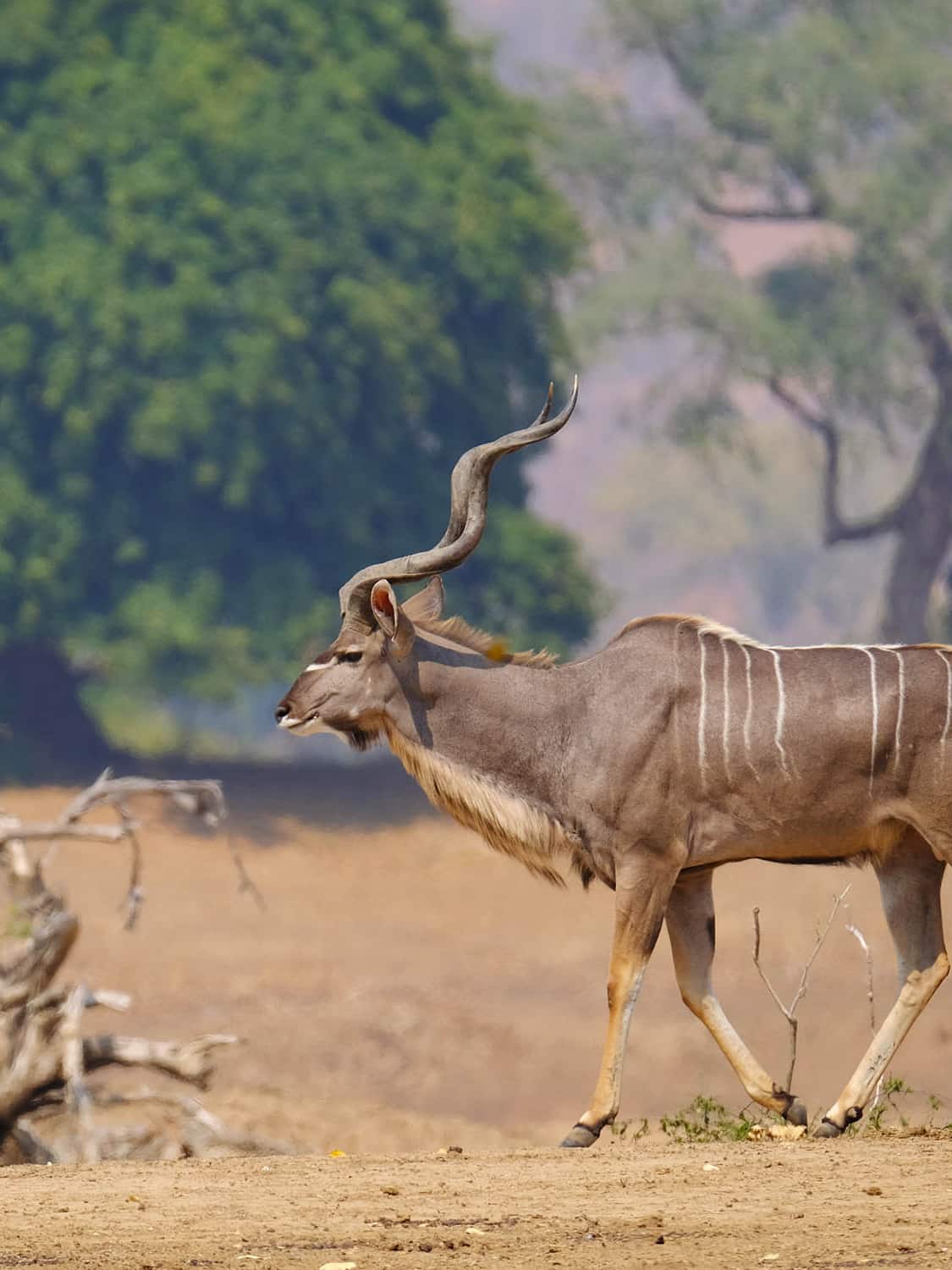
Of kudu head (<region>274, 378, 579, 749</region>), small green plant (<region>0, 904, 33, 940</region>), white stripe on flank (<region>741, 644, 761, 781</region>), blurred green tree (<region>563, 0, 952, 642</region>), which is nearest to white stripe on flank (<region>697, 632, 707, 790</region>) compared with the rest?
white stripe on flank (<region>741, 644, 761, 781</region>)

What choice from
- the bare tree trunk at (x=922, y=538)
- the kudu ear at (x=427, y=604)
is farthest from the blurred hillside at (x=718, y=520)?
the kudu ear at (x=427, y=604)

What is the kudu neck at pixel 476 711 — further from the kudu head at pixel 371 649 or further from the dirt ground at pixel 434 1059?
the dirt ground at pixel 434 1059

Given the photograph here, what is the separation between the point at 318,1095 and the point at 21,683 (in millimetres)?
11154

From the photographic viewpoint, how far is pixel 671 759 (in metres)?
7.48

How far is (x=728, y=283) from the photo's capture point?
32.6 metres

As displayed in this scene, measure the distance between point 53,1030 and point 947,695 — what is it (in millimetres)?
4658

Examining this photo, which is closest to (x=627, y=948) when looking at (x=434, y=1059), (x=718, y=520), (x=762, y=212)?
(x=434, y=1059)

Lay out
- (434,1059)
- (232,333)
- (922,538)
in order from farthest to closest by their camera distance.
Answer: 1. (922,538)
2. (232,333)
3. (434,1059)

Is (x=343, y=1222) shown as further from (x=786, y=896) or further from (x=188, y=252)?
(x=188, y=252)

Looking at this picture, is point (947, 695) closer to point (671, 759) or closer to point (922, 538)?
point (671, 759)

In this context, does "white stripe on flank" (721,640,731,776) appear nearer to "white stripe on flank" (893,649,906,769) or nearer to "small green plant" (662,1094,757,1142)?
"white stripe on flank" (893,649,906,769)

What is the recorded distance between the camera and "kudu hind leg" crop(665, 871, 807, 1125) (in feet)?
24.5

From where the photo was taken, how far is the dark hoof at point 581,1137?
723 cm

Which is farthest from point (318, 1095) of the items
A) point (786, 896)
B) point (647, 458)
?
point (647, 458)
